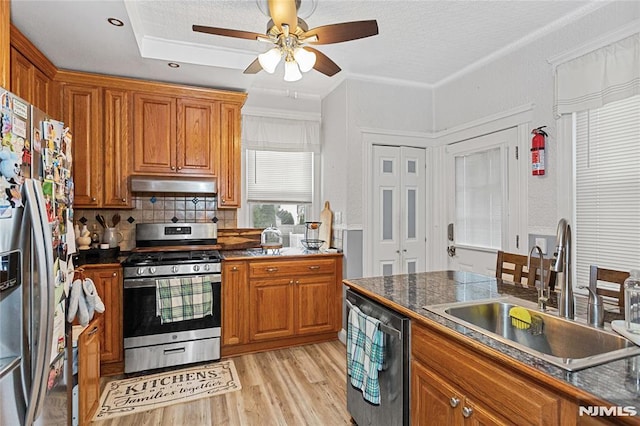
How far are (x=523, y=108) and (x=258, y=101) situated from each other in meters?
2.67

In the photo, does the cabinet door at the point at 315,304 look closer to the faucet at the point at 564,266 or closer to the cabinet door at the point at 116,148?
the cabinet door at the point at 116,148

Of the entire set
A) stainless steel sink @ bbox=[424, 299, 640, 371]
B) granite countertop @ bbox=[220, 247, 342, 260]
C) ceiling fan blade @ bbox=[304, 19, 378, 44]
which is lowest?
stainless steel sink @ bbox=[424, 299, 640, 371]

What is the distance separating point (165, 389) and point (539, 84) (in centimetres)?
375

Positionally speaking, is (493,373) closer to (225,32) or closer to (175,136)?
(225,32)

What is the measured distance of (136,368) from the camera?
2850mm

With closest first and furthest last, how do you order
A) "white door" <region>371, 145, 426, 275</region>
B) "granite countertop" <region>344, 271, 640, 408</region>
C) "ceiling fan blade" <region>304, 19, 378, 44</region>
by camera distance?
"granite countertop" <region>344, 271, 640, 408</region> → "ceiling fan blade" <region>304, 19, 378, 44</region> → "white door" <region>371, 145, 426, 275</region>

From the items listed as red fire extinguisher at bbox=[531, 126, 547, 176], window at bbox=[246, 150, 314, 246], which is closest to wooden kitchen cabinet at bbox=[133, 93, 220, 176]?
window at bbox=[246, 150, 314, 246]

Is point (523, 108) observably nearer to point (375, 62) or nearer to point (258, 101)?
point (375, 62)

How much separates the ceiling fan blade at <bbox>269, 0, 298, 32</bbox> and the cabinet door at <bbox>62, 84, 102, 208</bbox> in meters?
2.18

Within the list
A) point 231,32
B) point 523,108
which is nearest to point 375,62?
point 523,108

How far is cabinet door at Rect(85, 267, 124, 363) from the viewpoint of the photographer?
282 centimetres

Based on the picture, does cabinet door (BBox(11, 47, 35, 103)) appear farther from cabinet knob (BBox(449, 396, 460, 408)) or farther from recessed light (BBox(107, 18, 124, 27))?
cabinet knob (BBox(449, 396, 460, 408))

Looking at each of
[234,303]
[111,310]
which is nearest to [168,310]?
[111,310]

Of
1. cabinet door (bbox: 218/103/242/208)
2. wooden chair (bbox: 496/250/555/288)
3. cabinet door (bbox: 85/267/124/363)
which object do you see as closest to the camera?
wooden chair (bbox: 496/250/555/288)
